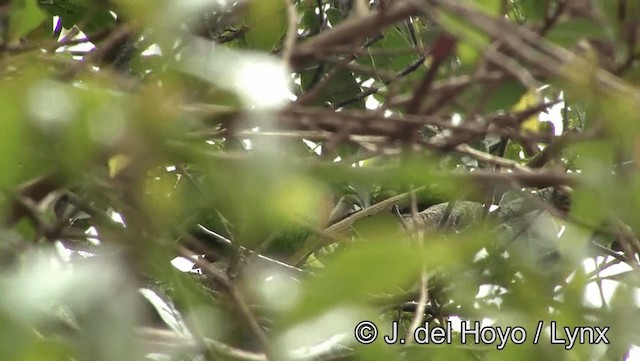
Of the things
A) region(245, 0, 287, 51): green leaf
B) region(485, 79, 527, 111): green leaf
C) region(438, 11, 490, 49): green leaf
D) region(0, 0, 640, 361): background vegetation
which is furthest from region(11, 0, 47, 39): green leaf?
region(485, 79, 527, 111): green leaf

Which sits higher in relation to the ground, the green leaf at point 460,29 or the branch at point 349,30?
the branch at point 349,30

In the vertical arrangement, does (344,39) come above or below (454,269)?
above

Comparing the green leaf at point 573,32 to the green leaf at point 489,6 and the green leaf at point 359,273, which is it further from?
the green leaf at point 359,273

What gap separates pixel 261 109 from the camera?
0.35m

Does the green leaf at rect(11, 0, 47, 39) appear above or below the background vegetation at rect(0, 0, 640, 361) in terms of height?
above

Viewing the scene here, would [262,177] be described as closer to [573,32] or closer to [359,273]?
[359,273]

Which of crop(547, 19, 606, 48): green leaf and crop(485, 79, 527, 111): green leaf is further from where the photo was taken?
crop(485, 79, 527, 111): green leaf

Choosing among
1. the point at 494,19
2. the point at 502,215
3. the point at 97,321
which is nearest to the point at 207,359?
the point at 97,321

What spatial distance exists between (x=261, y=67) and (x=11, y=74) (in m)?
0.14

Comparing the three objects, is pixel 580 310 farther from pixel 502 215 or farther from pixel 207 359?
pixel 502 215

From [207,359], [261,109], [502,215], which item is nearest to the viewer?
[261,109]

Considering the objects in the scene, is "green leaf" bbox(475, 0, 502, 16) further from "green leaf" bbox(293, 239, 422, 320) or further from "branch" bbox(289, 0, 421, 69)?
"green leaf" bbox(293, 239, 422, 320)

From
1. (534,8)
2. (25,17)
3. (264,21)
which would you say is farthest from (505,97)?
(25,17)

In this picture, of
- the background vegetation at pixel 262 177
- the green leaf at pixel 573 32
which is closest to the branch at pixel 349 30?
the background vegetation at pixel 262 177
